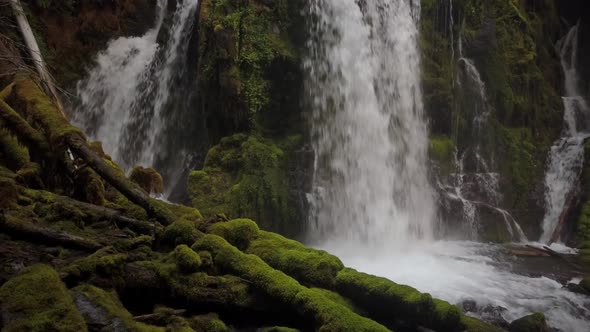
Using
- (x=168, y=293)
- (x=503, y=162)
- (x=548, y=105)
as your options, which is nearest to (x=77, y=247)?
(x=168, y=293)

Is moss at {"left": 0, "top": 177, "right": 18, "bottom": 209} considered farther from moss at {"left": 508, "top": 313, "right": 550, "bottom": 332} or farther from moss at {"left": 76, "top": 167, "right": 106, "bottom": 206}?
moss at {"left": 508, "top": 313, "right": 550, "bottom": 332}

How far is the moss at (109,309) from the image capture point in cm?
382

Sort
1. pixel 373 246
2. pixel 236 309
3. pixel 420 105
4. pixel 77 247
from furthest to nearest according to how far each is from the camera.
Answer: pixel 420 105 < pixel 373 246 < pixel 236 309 < pixel 77 247

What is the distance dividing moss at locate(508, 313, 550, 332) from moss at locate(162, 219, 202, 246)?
199 inches

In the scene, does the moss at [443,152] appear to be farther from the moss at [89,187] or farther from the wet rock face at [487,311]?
the moss at [89,187]

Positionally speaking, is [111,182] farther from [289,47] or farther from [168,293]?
[289,47]

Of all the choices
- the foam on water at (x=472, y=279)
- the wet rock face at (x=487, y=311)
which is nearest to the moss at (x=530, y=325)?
the wet rock face at (x=487, y=311)

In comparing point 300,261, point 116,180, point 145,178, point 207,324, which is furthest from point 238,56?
point 207,324

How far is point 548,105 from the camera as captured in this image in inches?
659

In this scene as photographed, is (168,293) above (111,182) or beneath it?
beneath

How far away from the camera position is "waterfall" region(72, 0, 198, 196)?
44.7 feet

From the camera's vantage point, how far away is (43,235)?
4.52 metres

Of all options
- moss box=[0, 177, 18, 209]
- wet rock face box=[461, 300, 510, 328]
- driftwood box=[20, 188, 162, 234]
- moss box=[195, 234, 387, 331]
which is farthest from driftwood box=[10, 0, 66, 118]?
wet rock face box=[461, 300, 510, 328]

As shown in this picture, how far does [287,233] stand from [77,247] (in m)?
7.12
